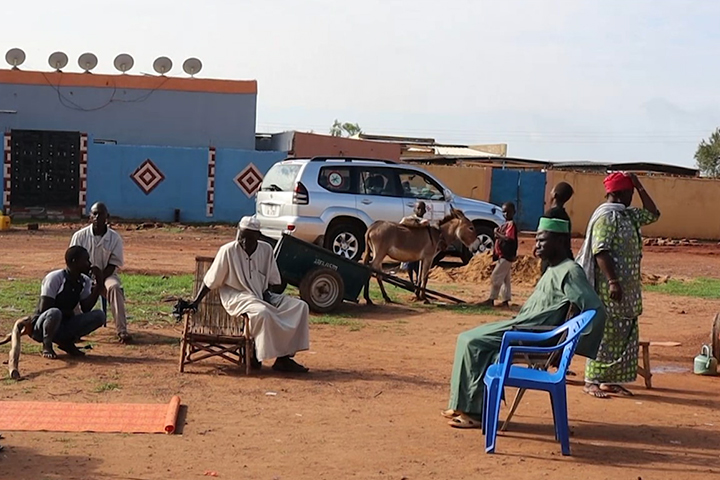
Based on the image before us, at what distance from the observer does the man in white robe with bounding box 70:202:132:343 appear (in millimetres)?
10266

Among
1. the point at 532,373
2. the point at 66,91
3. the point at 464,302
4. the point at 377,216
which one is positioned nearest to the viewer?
the point at 532,373

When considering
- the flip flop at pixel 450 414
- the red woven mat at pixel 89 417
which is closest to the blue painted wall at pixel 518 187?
the flip flop at pixel 450 414

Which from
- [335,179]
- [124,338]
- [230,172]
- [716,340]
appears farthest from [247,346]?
[230,172]

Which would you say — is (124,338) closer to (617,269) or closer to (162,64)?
(617,269)

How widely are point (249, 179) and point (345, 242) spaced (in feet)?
35.5

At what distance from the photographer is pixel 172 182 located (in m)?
27.6

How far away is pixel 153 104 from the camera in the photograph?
29.5m

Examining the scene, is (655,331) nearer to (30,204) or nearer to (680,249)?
(680,249)

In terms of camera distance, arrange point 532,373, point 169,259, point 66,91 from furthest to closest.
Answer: point 66,91 < point 169,259 < point 532,373

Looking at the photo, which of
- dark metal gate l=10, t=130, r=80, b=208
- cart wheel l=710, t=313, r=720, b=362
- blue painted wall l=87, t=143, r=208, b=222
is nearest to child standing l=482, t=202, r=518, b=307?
cart wheel l=710, t=313, r=720, b=362

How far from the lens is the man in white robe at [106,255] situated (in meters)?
10.3

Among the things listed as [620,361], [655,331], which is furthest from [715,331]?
[655,331]

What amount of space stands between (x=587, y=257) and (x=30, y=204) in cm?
2077

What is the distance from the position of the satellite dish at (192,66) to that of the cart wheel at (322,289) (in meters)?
18.4
